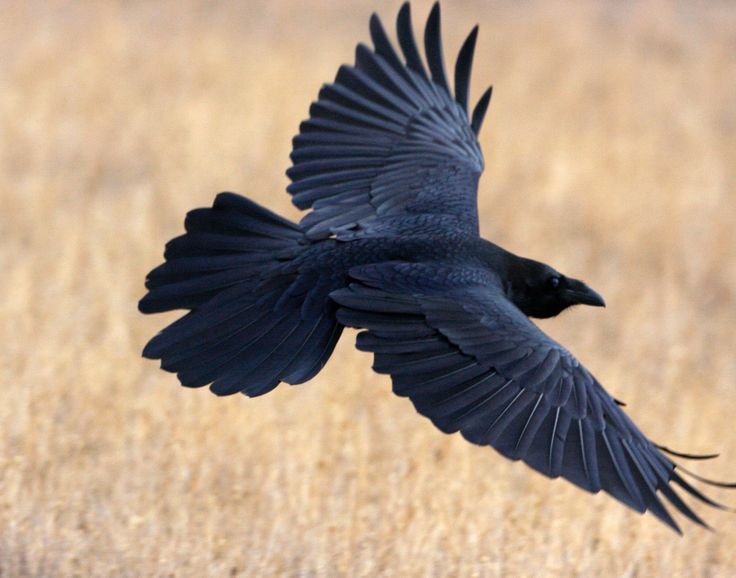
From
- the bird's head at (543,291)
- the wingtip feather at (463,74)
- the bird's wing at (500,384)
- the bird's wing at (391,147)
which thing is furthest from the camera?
the wingtip feather at (463,74)

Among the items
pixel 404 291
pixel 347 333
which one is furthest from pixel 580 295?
pixel 347 333

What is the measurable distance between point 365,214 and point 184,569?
5.83 feet

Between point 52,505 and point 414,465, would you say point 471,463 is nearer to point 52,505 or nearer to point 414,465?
point 414,465

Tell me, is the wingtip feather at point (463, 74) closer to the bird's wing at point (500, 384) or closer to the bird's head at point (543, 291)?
the bird's head at point (543, 291)

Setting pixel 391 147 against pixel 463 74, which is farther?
pixel 463 74

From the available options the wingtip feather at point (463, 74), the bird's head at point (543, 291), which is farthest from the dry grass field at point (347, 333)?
the wingtip feather at point (463, 74)

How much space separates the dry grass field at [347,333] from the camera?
5.96 m

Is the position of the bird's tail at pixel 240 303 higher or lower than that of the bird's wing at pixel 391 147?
lower

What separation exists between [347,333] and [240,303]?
3275mm

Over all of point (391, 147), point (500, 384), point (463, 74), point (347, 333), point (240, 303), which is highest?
point (463, 74)

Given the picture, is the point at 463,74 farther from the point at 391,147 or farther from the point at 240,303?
the point at 240,303

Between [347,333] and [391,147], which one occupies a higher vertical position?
[391,147]

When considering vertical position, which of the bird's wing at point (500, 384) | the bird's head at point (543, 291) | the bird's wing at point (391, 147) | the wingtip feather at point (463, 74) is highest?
the wingtip feather at point (463, 74)

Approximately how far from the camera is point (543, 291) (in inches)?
233
